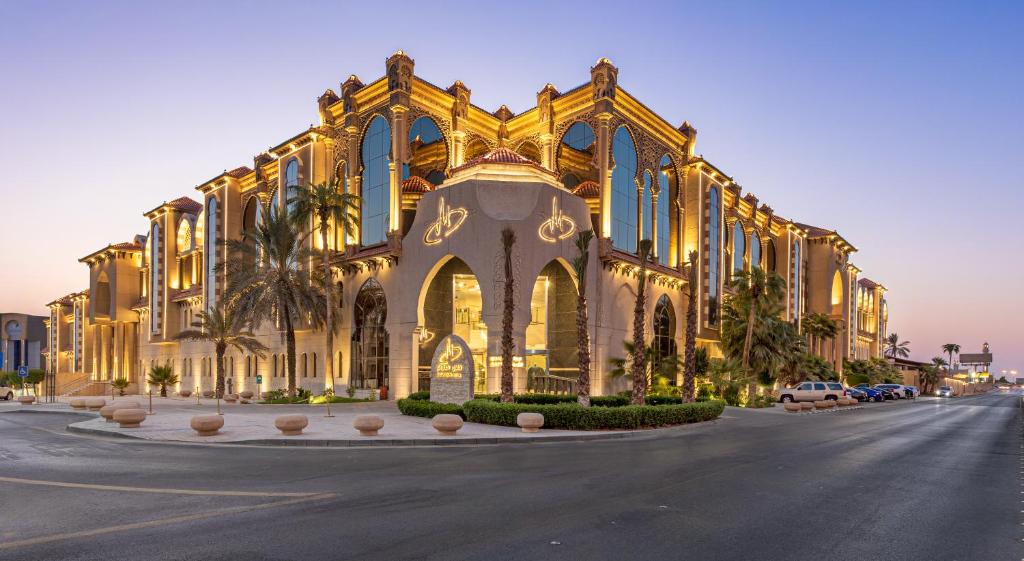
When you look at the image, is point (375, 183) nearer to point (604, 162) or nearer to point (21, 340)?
point (604, 162)

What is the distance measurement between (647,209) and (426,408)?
98.3 ft

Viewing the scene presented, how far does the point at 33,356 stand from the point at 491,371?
404ft

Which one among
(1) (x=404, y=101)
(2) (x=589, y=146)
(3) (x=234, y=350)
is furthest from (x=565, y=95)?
(3) (x=234, y=350)

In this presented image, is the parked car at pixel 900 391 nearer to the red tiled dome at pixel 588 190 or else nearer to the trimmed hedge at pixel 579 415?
the red tiled dome at pixel 588 190

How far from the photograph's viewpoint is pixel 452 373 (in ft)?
90.0

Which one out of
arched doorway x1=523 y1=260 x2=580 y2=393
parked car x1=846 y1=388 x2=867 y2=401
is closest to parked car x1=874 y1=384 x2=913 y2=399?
parked car x1=846 y1=388 x2=867 y2=401

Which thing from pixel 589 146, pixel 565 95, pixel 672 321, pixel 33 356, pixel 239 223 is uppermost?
pixel 565 95

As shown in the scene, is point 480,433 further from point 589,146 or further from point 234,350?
point 234,350

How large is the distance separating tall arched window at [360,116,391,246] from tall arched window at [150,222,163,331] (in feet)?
111

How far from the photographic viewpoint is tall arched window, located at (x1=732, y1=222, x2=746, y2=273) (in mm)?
65125

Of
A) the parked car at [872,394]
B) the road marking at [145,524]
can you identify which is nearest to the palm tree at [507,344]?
the road marking at [145,524]

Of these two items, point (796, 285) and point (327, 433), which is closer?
point (327, 433)

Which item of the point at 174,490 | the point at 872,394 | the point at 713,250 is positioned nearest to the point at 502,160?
the point at 713,250

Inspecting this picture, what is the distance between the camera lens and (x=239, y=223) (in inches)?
2437
